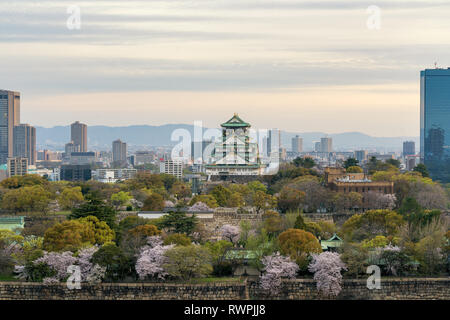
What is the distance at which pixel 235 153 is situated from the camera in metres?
83.3

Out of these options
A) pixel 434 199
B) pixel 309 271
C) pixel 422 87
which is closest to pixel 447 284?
pixel 309 271

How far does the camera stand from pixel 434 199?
178 ft

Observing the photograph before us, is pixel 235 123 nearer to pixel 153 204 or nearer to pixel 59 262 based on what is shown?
pixel 153 204

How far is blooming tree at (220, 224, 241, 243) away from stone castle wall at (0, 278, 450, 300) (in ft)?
31.6

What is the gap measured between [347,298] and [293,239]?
391cm

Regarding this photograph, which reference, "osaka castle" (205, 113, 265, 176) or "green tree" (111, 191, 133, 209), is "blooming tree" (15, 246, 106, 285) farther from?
"osaka castle" (205, 113, 265, 176)

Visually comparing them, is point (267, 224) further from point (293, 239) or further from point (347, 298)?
point (347, 298)

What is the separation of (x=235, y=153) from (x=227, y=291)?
165ft

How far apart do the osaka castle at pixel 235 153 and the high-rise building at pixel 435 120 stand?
57.2m

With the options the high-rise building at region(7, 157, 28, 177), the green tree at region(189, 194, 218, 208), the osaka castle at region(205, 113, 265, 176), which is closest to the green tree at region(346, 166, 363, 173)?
the osaka castle at region(205, 113, 265, 176)

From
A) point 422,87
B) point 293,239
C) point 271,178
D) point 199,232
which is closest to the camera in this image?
point 293,239

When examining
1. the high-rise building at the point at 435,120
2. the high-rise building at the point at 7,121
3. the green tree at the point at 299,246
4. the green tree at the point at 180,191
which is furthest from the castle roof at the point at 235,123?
the high-rise building at the point at 7,121

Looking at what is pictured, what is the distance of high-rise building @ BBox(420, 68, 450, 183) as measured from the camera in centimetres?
13988

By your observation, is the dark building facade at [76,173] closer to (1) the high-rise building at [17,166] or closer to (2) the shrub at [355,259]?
(1) the high-rise building at [17,166]
